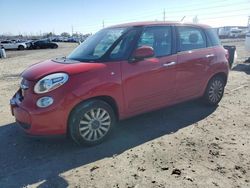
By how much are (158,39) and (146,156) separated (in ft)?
7.01

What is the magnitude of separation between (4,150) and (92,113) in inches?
58.8

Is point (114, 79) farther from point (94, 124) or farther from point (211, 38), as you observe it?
point (211, 38)

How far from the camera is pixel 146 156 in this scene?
3.80m

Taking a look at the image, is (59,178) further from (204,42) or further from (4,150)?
(204,42)

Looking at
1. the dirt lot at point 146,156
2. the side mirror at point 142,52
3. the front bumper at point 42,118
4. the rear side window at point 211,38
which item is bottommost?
the dirt lot at point 146,156

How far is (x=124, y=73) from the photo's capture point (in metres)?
4.19

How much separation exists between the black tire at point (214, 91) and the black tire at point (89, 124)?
2.49 metres

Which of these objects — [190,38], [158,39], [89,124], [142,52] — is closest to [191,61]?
[190,38]

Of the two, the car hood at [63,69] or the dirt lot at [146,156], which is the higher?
the car hood at [63,69]

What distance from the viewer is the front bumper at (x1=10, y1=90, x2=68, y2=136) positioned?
12.0 feet

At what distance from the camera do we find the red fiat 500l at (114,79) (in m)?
3.73

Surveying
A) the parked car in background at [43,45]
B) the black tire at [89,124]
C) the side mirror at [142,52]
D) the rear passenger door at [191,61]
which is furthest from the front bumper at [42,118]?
the parked car in background at [43,45]

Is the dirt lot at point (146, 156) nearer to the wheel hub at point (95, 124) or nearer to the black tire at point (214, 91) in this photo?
the wheel hub at point (95, 124)

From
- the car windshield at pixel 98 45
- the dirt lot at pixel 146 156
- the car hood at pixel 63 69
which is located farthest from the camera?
the car windshield at pixel 98 45
